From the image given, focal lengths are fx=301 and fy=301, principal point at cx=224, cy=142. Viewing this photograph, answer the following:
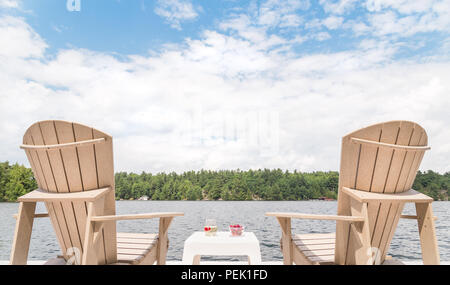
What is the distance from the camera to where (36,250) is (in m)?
6.22

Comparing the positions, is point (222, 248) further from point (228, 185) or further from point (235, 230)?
point (228, 185)

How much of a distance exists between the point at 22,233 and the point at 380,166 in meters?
2.18

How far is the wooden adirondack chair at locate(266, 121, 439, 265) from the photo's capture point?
1718 millimetres

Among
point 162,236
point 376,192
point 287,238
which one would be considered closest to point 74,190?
point 162,236

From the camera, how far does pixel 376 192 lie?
181 cm

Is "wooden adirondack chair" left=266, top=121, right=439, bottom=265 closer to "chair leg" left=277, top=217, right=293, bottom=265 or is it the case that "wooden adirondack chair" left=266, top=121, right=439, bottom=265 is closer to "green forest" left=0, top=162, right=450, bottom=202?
"chair leg" left=277, top=217, right=293, bottom=265

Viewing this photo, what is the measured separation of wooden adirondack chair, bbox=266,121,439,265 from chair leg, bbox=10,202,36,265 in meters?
1.53

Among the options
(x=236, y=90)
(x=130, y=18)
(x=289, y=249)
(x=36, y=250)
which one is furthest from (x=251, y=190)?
(x=289, y=249)

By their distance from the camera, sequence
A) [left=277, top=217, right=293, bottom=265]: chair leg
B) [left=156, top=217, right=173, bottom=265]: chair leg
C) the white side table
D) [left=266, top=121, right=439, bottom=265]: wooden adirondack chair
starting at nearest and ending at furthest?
[left=266, top=121, right=439, bottom=265]: wooden adirondack chair
[left=277, top=217, right=293, bottom=265]: chair leg
[left=156, top=217, right=173, bottom=265]: chair leg
the white side table

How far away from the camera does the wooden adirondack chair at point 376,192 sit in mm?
1718

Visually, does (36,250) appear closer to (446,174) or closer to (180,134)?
(446,174)

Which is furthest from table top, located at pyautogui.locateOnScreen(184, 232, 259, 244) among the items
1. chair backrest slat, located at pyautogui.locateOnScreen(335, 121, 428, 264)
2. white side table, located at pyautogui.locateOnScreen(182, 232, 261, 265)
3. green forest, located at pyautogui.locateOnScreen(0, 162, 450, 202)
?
green forest, located at pyautogui.locateOnScreen(0, 162, 450, 202)

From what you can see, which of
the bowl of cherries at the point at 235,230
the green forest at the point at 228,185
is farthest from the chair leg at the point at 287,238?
the green forest at the point at 228,185

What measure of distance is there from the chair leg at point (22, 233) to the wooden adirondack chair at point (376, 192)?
1535 mm
